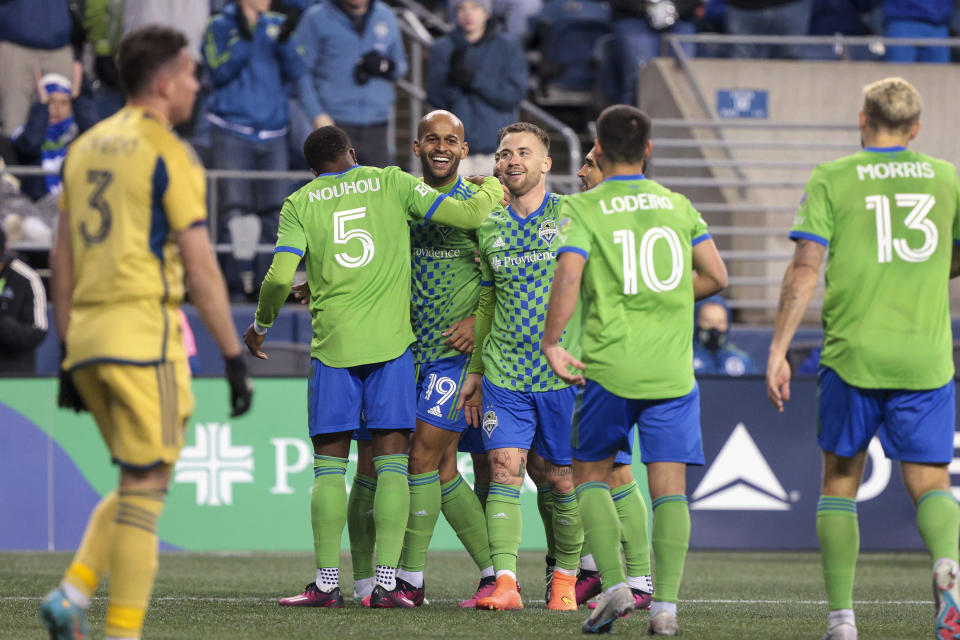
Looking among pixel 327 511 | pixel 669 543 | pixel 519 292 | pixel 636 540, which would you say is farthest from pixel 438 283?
pixel 669 543

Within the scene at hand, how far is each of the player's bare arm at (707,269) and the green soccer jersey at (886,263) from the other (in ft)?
1.34

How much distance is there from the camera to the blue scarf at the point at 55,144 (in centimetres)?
1441

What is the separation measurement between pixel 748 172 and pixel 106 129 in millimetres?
12512

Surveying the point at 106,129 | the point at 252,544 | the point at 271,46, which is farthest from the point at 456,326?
the point at 271,46

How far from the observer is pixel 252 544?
39.6 ft

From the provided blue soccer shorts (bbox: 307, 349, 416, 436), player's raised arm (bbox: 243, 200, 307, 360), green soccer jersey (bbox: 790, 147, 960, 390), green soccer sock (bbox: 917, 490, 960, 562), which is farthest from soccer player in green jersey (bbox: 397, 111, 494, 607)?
green soccer sock (bbox: 917, 490, 960, 562)

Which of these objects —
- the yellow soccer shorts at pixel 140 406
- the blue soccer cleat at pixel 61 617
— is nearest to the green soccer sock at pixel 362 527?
the yellow soccer shorts at pixel 140 406

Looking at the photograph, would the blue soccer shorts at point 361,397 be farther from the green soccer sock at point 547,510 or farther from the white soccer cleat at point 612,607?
the white soccer cleat at point 612,607

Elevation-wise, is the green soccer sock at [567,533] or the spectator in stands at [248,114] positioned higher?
the spectator in stands at [248,114]

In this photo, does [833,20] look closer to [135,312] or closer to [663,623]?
[663,623]

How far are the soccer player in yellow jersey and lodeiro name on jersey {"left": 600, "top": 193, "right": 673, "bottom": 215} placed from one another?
1.79 meters

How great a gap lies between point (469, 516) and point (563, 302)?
2.22 m

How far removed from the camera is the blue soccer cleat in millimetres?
5031

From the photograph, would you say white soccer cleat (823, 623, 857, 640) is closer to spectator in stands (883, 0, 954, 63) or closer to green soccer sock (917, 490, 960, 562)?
green soccer sock (917, 490, 960, 562)
